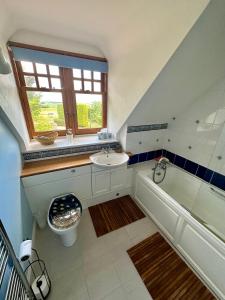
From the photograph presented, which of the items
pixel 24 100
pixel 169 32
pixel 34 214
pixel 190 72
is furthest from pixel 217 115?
pixel 34 214

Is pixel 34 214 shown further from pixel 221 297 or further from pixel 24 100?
pixel 221 297

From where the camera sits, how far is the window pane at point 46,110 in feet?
6.00

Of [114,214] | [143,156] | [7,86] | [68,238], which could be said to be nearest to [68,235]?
[68,238]

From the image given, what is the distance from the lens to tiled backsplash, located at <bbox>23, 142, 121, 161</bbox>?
5.78ft

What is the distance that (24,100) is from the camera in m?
1.74

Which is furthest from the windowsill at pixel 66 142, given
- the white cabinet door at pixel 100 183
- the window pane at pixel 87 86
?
the window pane at pixel 87 86

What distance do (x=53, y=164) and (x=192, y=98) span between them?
6.81 feet

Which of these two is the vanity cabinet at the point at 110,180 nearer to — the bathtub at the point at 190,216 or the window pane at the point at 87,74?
the bathtub at the point at 190,216


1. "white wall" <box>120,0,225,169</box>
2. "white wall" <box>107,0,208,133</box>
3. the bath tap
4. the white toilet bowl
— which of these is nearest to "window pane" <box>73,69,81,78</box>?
"white wall" <box>107,0,208,133</box>

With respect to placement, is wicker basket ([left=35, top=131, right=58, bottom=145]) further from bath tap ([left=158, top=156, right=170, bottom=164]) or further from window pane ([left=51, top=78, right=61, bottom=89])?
bath tap ([left=158, top=156, right=170, bottom=164])

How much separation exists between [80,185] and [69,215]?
17.4 inches

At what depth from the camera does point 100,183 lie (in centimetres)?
201

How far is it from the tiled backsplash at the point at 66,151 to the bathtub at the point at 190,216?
1.96 ft

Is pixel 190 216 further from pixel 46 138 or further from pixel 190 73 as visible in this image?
pixel 46 138
